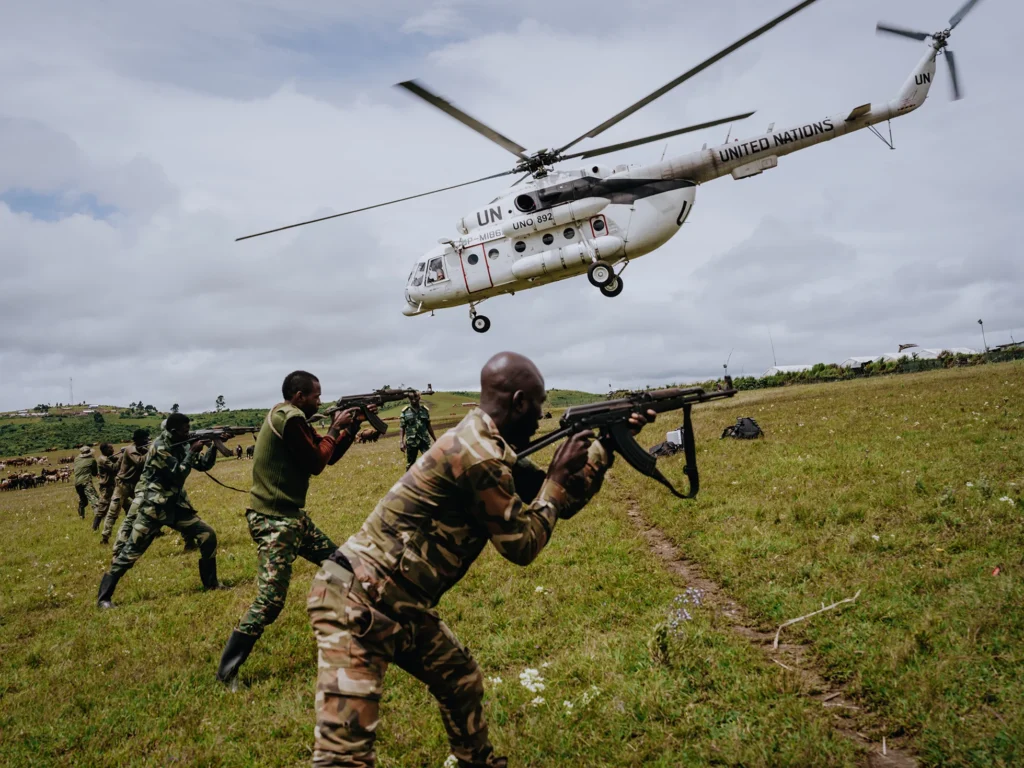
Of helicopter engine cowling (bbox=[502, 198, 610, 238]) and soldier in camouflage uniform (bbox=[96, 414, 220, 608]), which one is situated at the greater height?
helicopter engine cowling (bbox=[502, 198, 610, 238])

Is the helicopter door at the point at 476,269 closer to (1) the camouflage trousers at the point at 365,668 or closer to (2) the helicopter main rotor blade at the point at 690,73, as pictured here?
(2) the helicopter main rotor blade at the point at 690,73

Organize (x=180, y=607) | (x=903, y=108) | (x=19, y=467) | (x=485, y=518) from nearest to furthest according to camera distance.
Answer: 1. (x=485, y=518)
2. (x=180, y=607)
3. (x=903, y=108)
4. (x=19, y=467)

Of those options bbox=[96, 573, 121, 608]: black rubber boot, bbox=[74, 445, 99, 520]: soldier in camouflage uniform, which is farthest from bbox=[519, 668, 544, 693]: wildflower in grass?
bbox=[74, 445, 99, 520]: soldier in camouflage uniform

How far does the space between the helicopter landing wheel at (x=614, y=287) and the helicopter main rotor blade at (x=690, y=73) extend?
4925mm

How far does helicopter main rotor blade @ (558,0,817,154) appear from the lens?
13492mm

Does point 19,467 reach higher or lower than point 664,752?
higher

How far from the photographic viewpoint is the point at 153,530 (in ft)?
28.4

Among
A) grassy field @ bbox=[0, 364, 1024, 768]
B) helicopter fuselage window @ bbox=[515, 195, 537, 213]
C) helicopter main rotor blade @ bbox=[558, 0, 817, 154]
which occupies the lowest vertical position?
grassy field @ bbox=[0, 364, 1024, 768]

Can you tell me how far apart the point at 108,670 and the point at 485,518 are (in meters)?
6.17

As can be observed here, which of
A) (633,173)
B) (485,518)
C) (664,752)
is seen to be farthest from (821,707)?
(633,173)

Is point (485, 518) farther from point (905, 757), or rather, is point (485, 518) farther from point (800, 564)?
point (800, 564)

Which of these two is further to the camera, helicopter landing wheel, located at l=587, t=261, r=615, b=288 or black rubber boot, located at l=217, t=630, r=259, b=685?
helicopter landing wheel, located at l=587, t=261, r=615, b=288

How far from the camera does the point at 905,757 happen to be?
3918 mm

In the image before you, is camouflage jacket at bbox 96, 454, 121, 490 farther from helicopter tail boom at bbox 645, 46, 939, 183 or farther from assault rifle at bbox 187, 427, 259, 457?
helicopter tail boom at bbox 645, 46, 939, 183
